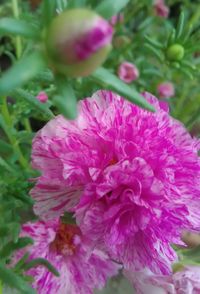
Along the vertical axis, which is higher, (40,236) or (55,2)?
(55,2)

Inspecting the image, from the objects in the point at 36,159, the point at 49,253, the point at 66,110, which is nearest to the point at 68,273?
the point at 49,253

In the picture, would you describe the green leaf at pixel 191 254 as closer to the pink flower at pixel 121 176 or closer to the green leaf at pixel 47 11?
the pink flower at pixel 121 176

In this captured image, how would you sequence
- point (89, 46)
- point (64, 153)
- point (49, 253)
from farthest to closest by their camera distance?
point (49, 253) < point (64, 153) < point (89, 46)

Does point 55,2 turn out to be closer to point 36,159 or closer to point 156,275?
point 36,159

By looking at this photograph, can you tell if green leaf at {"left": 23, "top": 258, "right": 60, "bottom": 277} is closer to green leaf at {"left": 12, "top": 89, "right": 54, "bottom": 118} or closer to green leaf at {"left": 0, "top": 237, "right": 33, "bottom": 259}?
green leaf at {"left": 0, "top": 237, "right": 33, "bottom": 259}

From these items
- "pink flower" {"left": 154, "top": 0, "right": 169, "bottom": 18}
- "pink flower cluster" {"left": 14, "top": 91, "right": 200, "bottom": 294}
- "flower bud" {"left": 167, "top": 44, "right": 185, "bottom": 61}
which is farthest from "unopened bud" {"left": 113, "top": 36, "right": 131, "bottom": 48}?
"pink flower cluster" {"left": 14, "top": 91, "right": 200, "bottom": 294}

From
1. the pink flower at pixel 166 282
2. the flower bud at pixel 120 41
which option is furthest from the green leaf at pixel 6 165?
the flower bud at pixel 120 41
